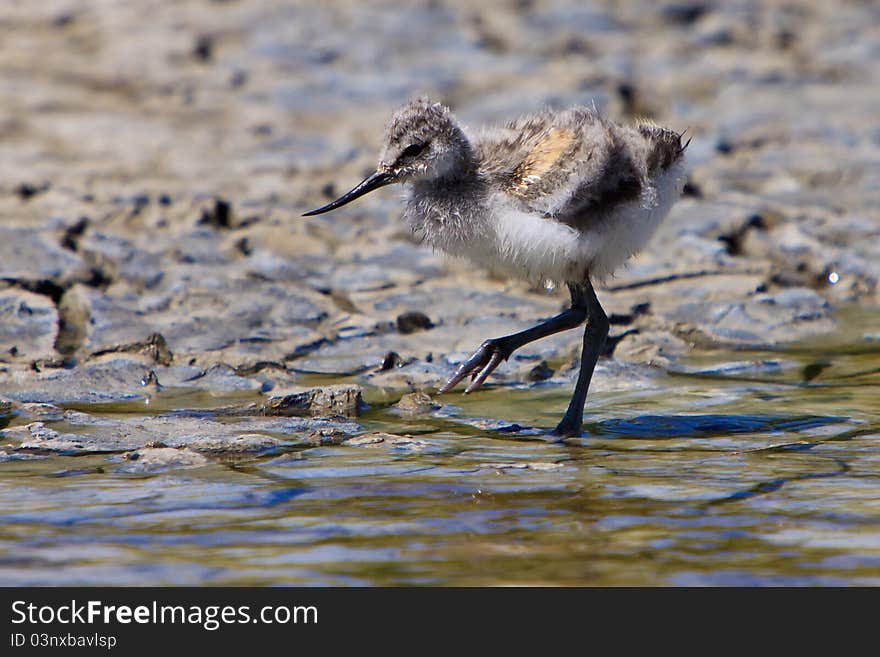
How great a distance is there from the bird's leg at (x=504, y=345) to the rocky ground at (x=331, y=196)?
24cm

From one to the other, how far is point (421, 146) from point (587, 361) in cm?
91

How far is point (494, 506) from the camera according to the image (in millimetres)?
3393

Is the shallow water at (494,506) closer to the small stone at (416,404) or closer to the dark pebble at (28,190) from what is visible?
the small stone at (416,404)

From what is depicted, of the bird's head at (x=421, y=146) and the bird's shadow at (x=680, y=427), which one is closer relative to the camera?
the bird's shadow at (x=680, y=427)

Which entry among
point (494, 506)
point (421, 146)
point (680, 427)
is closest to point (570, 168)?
point (421, 146)

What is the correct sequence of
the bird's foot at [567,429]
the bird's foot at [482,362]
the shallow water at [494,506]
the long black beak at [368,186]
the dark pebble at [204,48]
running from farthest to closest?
Answer: the dark pebble at [204,48] → the long black beak at [368,186] → the bird's foot at [482,362] → the bird's foot at [567,429] → the shallow water at [494,506]

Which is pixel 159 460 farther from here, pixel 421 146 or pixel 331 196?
pixel 331 196

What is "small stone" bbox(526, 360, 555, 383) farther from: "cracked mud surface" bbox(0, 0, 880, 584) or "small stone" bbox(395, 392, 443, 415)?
"small stone" bbox(395, 392, 443, 415)

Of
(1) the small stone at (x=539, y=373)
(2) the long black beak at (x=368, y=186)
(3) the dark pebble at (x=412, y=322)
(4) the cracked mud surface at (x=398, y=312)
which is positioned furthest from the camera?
(3) the dark pebble at (x=412, y=322)

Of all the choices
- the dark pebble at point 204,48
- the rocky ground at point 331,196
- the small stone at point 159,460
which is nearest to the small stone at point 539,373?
the rocky ground at point 331,196

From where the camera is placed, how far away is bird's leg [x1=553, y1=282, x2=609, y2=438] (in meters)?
4.32

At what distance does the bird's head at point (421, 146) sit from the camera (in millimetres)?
4508

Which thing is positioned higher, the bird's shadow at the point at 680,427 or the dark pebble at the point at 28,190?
the dark pebble at the point at 28,190
